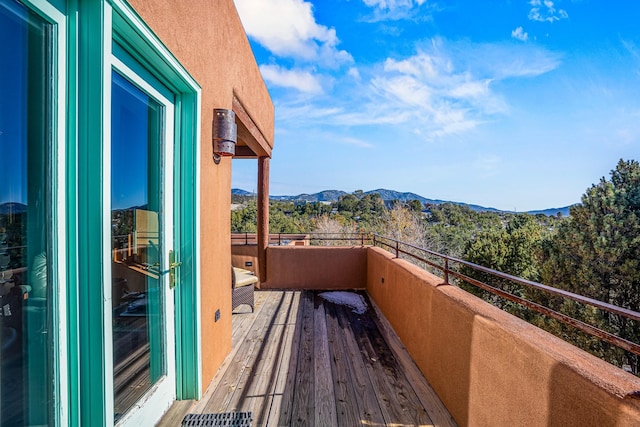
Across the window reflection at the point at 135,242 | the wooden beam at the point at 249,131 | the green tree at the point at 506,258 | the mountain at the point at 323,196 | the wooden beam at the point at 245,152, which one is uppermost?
the mountain at the point at 323,196

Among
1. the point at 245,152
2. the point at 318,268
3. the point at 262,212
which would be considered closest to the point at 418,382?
the point at 318,268

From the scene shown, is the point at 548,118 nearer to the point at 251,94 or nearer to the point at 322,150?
the point at 322,150

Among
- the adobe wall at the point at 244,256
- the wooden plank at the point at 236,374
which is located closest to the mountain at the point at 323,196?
the adobe wall at the point at 244,256

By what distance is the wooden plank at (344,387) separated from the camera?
1.77 m

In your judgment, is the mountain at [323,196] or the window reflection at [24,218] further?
the mountain at [323,196]

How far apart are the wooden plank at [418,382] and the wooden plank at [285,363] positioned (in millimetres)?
891

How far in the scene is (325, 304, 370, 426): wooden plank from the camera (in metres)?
1.77

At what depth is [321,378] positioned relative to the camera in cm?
222

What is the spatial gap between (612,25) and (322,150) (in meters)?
8.51

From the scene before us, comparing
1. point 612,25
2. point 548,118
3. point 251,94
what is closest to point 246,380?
point 251,94

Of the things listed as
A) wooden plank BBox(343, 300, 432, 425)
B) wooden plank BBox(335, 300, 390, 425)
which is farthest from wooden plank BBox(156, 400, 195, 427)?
wooden plank BBox(343, 300, 432, 425)

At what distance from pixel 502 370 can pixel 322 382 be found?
1269 millimetres

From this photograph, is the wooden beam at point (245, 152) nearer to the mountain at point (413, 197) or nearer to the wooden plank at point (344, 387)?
the wooden plank at point (344, 387)

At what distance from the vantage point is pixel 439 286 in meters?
2.12
